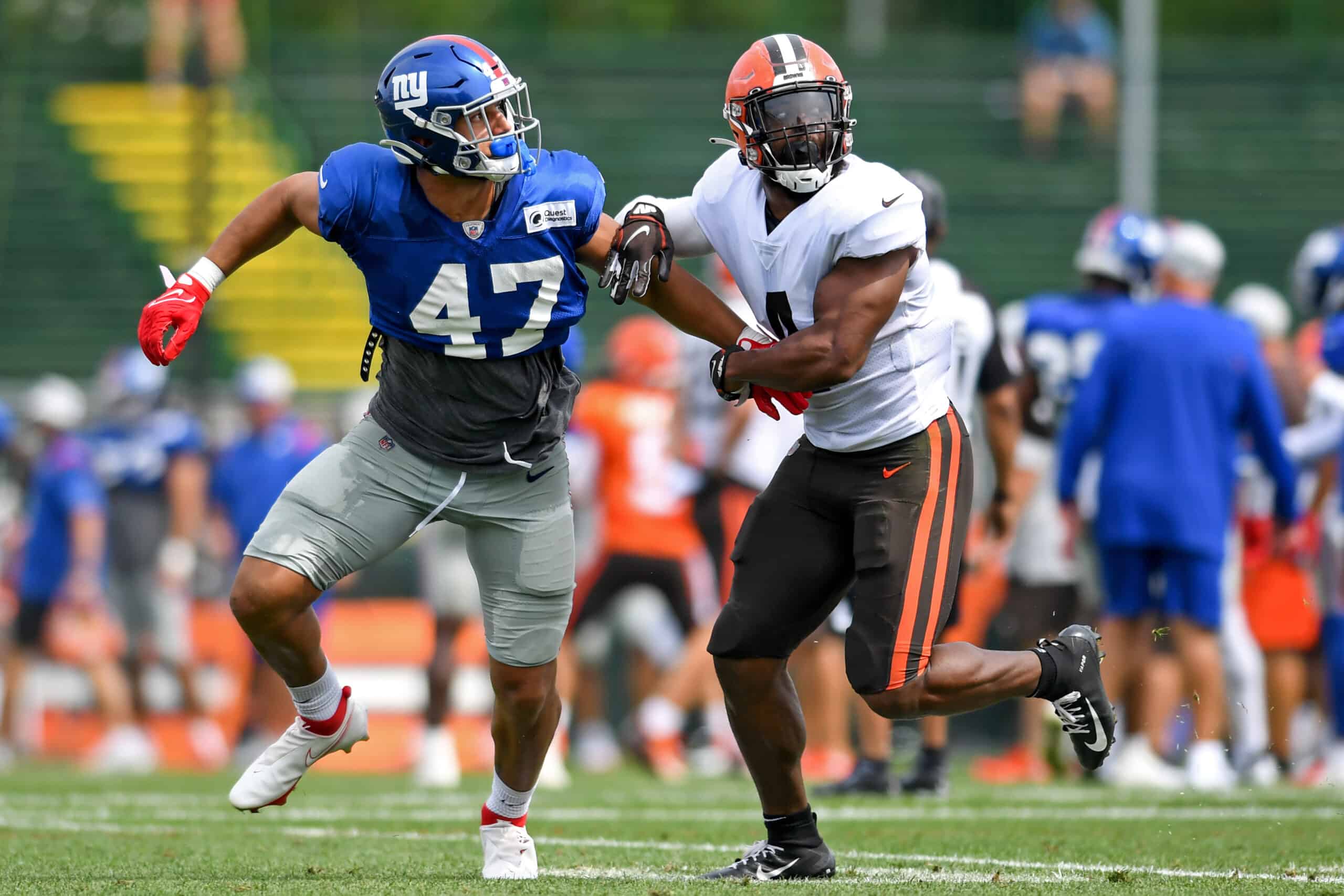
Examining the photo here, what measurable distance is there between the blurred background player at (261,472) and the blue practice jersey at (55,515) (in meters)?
0.74

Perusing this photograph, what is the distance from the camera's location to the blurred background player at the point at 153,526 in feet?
35.1

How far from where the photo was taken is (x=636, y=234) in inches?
179

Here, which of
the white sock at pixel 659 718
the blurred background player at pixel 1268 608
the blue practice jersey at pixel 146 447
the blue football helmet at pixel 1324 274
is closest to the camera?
the blue football helmet at pixel 1324 274

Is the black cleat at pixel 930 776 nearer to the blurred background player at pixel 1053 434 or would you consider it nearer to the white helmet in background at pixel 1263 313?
the blurred background player at pixel 1053 434

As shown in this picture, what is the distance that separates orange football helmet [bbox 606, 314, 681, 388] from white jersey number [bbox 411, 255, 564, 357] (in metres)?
4.80

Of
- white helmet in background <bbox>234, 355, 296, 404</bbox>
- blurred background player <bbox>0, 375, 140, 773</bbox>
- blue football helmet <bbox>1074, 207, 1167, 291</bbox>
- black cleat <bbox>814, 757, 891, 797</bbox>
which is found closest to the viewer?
black cleat <bbox>814, 757, 891, 797</bbox>

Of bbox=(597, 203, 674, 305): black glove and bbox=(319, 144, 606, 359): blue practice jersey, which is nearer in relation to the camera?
bbox=(597, 203, 674, 305): black glove

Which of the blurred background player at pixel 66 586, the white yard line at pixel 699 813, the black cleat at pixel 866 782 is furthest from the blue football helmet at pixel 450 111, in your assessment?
the blurred background player at pixel 66 586

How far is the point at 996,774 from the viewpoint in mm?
8609

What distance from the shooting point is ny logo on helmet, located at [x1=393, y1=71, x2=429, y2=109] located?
14.9 ft

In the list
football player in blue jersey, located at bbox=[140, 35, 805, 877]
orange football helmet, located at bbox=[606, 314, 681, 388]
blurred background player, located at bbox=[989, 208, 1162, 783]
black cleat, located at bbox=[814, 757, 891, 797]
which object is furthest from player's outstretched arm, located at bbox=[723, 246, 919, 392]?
orange football helmet, located at bbox=[606, 314, 681, 388]

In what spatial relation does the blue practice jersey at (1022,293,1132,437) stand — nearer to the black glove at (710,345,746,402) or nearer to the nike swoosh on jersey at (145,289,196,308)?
the black glove at (710,345,746,402)

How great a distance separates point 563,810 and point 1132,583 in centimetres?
263

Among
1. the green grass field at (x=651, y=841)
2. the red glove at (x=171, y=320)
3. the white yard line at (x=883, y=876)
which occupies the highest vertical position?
the red glove at (x=171, y=320)
